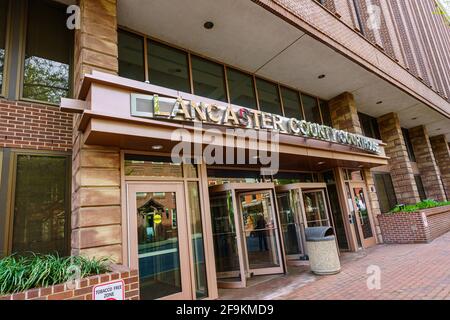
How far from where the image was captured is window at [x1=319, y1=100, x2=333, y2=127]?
1154cm

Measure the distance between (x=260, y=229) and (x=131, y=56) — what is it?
18.8ft

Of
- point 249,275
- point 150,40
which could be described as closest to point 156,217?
point 249,275

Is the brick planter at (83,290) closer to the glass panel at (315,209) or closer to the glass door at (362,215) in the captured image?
the glass panel at (315,209)

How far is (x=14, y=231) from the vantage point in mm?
4512

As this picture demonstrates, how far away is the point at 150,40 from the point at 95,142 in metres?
3.67

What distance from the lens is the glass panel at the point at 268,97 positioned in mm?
9242

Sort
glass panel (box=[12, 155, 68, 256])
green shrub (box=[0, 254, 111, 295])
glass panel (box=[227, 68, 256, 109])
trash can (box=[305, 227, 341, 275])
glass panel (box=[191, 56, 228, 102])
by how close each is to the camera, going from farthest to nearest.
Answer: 1. glass panel (box=[227, 68, 256, 109])
2. glass panel (box=[191, 56, 228, 102])
3. trash can (box=[305, 227, 341, 275])
4. glass panel (box=[12, 155, 68, 256])
5. green shrub (box=[0, 254, 111, 295])

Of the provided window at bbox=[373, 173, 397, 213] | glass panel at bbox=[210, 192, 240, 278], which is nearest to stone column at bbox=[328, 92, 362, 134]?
window at bbox=[373, 173, 397, 213]

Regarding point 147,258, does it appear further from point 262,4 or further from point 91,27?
point 262,4

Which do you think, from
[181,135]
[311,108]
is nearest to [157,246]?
[181,135]

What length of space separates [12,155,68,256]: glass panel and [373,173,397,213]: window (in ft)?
42.7

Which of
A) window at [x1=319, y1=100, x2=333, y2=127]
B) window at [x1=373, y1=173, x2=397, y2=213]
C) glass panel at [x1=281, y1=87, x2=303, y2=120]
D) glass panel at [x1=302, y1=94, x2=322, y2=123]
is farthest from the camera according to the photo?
window at [x1=373, y1=173, x2=397, y2=213]

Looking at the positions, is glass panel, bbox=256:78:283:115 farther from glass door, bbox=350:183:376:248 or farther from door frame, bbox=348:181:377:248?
glass door, bbox=350:183:376:248

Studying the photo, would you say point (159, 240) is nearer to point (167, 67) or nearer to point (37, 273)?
point (37, 273)
